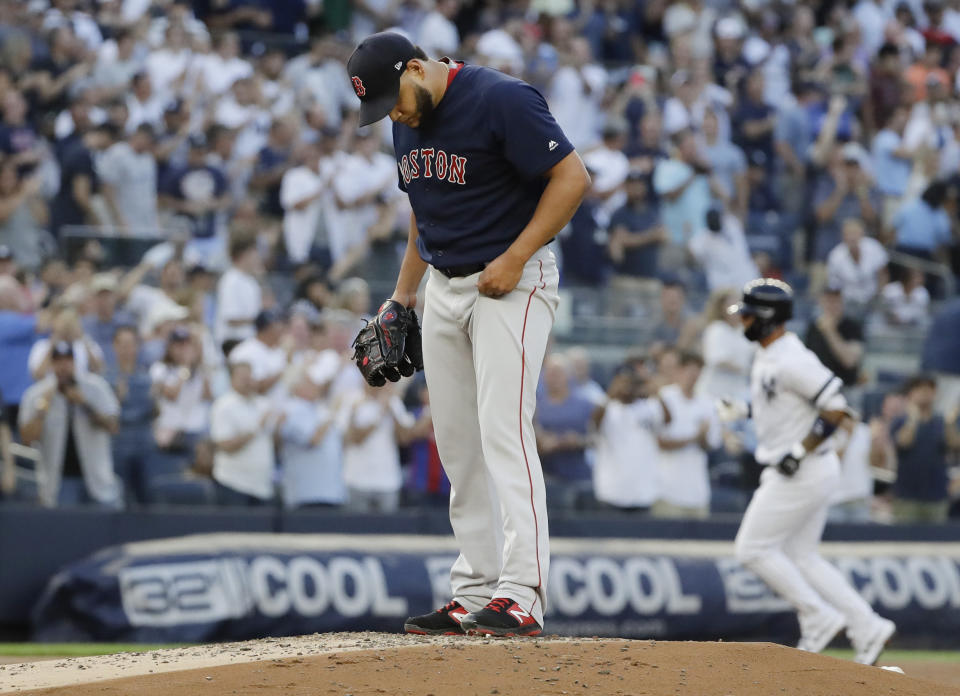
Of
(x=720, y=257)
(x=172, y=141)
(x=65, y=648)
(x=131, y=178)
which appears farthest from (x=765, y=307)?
(x=172, y=141)

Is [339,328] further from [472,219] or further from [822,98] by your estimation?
[822,98]

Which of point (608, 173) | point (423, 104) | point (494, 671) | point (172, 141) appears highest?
point (172, 141)

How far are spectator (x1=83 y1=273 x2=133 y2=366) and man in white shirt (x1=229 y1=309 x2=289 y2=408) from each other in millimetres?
946

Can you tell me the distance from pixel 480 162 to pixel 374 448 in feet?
20.7

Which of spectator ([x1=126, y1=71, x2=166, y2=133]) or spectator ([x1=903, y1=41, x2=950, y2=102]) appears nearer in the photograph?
spectator ([x1=126, y1=71, x2=166, y2=133])

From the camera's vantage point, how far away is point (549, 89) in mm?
15539

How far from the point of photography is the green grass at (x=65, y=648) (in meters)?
9.26

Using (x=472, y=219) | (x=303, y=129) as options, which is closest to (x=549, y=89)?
(x=303, y=129)

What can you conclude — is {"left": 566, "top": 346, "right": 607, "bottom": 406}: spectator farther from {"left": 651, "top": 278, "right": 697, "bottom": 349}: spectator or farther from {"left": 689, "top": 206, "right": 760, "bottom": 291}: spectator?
{"left": 689, "top": 206, "right": 760, "bottom": 291}: spectator

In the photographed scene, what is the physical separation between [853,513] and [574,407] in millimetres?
2814

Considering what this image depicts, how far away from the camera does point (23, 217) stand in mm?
12461

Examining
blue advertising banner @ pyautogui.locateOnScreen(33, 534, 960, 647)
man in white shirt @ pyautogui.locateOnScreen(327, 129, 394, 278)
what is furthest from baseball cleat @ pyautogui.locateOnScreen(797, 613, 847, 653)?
man in white shirt @ pyautogui.locateOnScreen(327, 129, 394, 278)

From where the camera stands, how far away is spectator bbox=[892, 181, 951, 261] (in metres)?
16.0

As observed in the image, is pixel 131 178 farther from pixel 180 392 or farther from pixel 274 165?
pixel 180 392
